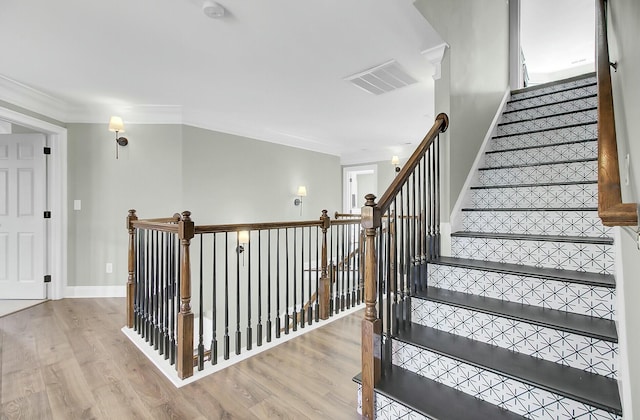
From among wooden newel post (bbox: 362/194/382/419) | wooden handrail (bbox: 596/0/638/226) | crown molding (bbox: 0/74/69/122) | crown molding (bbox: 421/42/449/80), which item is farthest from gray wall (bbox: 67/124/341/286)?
wooden handrail (bbox: 596/0/638/226)

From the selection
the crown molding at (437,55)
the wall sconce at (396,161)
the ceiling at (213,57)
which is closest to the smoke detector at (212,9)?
the ceiling at (213,57)

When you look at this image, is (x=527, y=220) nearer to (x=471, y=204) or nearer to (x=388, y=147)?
(x=471, y=204)

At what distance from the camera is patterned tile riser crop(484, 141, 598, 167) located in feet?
7.74

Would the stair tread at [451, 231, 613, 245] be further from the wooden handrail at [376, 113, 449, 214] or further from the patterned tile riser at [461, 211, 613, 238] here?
the wooden handrail at [376, 113, 449, 214]

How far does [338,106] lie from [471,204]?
2.25 m

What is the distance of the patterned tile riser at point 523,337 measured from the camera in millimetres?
A: 1309

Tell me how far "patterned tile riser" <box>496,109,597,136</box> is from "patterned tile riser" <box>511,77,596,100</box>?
583 millimetres

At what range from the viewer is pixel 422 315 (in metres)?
1.87

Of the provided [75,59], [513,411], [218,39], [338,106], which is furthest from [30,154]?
[513,411]

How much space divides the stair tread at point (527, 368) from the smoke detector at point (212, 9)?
2.37 m

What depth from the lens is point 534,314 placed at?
1.55 m

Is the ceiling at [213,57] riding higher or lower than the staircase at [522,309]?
higher

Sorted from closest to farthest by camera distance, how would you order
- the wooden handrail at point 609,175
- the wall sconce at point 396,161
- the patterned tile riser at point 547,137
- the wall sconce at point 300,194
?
1. the wooden handrail at point 609,175
2. the patterned tile riser at point 547,137
3. the wall sconce at point 300,194
4. the wall sconce at point 396,161

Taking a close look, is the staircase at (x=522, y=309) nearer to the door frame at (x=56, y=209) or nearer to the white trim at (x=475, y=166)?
the white trim at (x=475, y=166)
